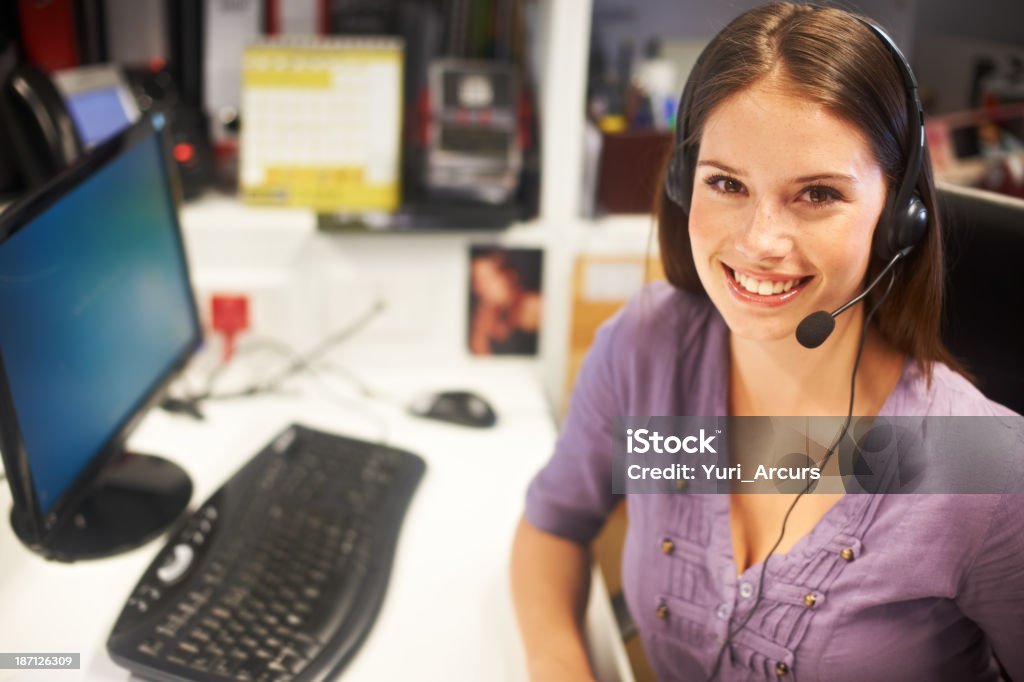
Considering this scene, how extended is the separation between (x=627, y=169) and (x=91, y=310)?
2.41 ft

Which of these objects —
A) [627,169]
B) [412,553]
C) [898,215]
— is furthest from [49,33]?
[898,215]

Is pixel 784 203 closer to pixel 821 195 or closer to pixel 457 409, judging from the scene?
pixel 821 195

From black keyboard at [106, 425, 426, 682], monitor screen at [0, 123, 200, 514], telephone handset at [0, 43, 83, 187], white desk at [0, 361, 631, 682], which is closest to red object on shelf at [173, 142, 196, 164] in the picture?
telephone handset at [0, 43, 83, 187]

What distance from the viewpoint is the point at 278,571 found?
0.90m

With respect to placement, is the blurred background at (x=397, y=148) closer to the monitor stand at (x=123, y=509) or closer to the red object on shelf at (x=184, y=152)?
the red object on shelf at (x=184, y=152)

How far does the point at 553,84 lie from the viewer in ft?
4.14

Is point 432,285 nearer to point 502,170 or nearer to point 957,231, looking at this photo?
point 502,170

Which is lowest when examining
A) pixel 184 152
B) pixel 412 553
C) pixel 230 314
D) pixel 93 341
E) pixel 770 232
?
pixel 412 553

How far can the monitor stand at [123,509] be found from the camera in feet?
3.16

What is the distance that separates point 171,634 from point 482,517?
1.20ft

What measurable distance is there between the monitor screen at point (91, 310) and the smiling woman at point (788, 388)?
46 cm

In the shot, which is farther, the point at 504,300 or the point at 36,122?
the point at 504,300

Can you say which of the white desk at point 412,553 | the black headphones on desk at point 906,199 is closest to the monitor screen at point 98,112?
the white desk at point 412,553

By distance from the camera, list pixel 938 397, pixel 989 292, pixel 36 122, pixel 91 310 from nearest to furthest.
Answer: pixel 938 397 → pixel 989 292 → pixel 91 310 → pixel 36 122
